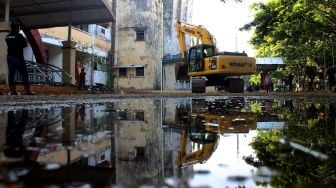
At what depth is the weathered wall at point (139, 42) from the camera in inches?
1526

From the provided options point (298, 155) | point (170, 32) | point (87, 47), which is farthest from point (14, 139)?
point (170, 32)

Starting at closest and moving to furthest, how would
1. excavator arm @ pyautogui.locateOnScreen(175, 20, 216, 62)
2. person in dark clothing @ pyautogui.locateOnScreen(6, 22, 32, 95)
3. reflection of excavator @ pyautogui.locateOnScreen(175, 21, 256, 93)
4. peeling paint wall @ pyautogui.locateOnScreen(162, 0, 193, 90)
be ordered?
person in dark clothing @ pyautogui.locateOnScreen(6, 22, 32, 95) < reflection of excavator @ pyautogui.locateOnScreen(175, 21, 256, 93) < excavator arm @ pyautogui.locateOnScreen(175, 20, 216, 62) < peeling paint wall @ pyautogui.locateOnScreen(162, 0, 193, 90)

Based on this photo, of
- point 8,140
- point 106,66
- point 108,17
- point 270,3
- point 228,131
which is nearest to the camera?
point 8,140

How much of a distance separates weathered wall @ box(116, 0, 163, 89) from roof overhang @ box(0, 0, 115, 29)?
20510 mm

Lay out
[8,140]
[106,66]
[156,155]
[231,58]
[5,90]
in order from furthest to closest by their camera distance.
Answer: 1. [106,66]
2. [231,58]
3. [5,90]
4. [8,140]
5. [156,155]

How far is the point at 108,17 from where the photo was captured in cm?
1611

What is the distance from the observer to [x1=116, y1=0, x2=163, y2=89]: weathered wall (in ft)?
127

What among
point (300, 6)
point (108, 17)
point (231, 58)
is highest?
point (300, 6)

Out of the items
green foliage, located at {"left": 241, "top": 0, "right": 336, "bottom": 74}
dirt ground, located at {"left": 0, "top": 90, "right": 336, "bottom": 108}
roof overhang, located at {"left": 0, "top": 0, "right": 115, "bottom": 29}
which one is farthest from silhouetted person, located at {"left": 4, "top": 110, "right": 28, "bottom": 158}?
green foliage, located at {"left": 241, "top": 0, "right": 336, "bottom": 74}

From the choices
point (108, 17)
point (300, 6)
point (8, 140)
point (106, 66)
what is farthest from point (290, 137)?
point (106, 66)

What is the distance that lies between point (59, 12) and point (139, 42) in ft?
74.1

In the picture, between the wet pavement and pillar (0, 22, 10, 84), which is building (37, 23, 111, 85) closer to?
pillar (0, 22, 10, 84)

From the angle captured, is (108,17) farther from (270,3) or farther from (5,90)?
(270,3)

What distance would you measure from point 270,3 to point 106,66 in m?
22.9
